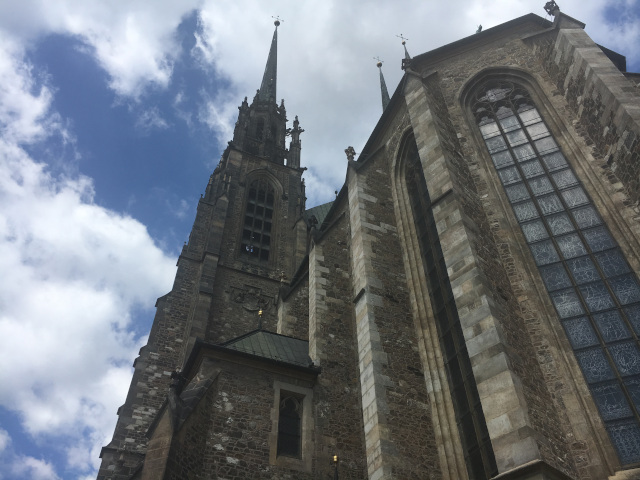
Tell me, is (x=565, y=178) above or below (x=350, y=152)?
below

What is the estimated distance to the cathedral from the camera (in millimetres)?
7055

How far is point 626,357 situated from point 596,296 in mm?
1106

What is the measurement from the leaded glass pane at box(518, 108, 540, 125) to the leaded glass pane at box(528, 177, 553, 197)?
176 cm

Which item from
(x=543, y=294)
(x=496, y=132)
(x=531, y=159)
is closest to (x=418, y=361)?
(x=543, y=294)

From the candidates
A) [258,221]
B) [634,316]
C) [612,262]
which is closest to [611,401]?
[634,316]

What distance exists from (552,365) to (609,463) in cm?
145

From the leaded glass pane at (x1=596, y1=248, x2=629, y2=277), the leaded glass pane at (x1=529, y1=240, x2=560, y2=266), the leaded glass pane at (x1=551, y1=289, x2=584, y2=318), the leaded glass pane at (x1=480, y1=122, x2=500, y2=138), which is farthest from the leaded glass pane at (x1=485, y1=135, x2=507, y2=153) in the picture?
the leaded glass pane at (x1=551, y1=289, x2=584, y2=318)

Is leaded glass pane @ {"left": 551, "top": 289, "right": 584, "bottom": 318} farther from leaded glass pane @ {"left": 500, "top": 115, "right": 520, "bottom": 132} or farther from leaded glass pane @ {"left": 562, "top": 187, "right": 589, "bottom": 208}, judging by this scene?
leaded glass pane @ {"left": 500, "top": 115, "right": 520, "bottom": 132}

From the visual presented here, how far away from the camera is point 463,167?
1016 cm

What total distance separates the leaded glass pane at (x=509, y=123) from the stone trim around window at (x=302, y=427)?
7.07 metres

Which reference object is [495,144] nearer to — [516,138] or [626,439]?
[516,138]

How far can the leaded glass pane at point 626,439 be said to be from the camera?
649cm

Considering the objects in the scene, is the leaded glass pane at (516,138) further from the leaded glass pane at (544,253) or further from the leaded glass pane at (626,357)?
the leaded glass pane at (626,357)

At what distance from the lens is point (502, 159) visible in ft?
35.0
